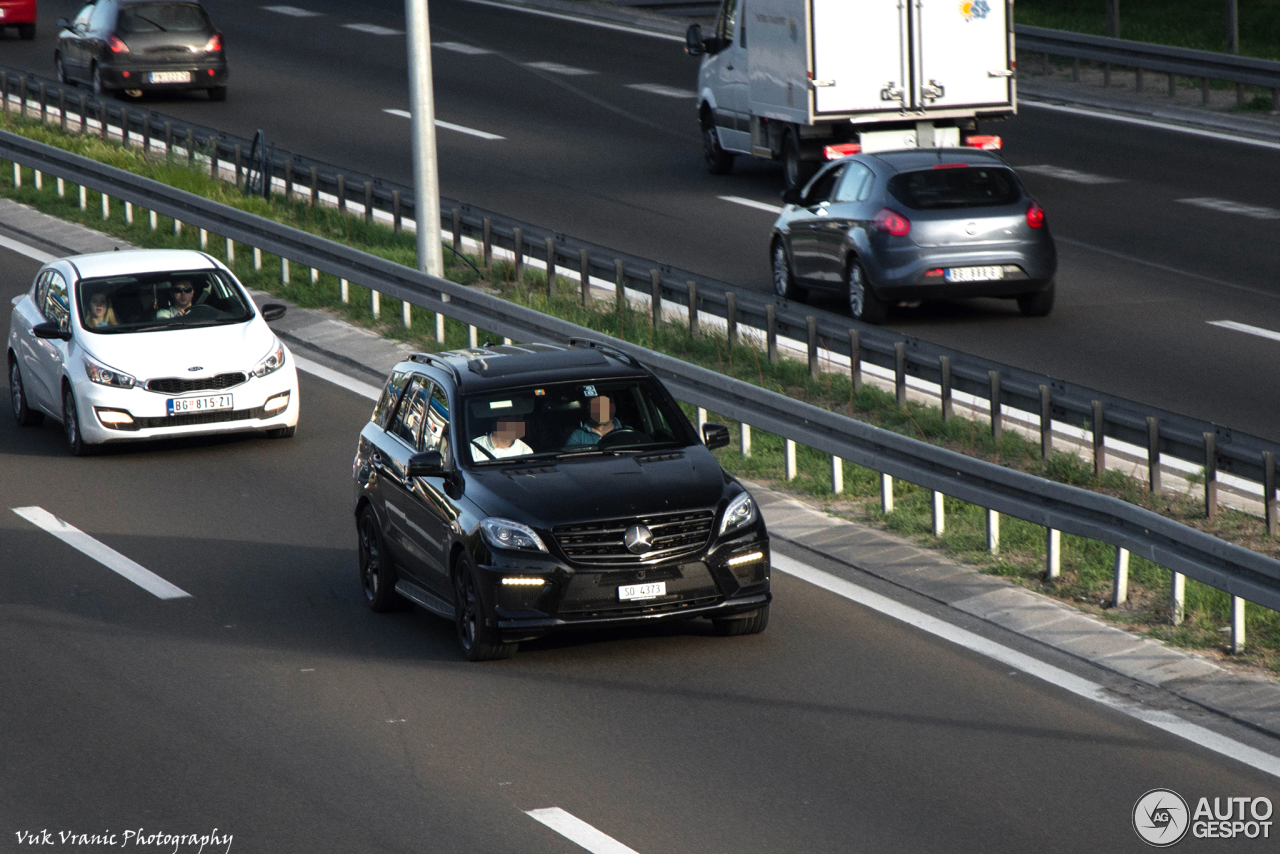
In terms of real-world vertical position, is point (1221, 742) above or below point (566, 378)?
below

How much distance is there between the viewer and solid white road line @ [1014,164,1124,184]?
2723cm

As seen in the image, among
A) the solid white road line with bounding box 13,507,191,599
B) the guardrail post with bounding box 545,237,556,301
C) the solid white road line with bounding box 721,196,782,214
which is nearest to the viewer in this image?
the solid white road line with bounding box 13,507,191,599

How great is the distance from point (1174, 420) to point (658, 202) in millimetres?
14588

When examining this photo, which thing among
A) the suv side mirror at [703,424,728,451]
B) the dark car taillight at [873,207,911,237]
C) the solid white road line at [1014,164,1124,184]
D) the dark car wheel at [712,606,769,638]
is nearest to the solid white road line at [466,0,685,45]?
the solid white road line at [1014,164,1124,184]

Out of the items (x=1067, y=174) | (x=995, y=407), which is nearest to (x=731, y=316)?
(x=995, y=407)

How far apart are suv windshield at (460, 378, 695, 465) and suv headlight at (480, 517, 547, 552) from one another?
647 millimetres

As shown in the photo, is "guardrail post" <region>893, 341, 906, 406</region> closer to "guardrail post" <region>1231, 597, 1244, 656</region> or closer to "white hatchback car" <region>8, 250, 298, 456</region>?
"white hatchback car" <region>8, 250, 298, 456</region>

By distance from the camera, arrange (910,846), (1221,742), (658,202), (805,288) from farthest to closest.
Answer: (658,202) < (805,288) < (1221,742) < (910,846)

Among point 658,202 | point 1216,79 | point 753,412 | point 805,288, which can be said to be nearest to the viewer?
point 753,412

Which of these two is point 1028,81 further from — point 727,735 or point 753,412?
point 727,735

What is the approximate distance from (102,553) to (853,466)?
16.8 ft

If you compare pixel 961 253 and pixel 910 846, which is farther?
pixel 961 253

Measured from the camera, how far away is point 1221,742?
8594mm

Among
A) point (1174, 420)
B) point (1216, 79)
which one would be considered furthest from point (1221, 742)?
point (1216, 79)
